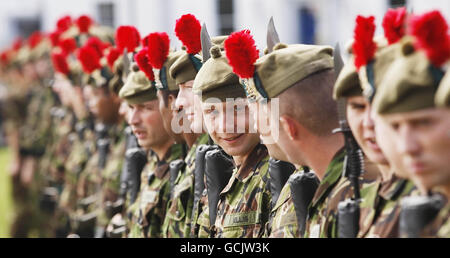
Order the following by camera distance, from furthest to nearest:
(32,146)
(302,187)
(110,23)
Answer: (110,23)
(32,146)
(302,187)

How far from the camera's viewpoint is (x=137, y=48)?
6.85m

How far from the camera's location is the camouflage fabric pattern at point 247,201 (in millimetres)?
4438

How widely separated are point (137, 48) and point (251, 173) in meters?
2.57

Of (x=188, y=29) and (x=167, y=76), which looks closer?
(x=188, y=29)

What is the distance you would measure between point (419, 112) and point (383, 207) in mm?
629

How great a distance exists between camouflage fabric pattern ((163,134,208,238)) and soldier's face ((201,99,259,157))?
2.47 feet

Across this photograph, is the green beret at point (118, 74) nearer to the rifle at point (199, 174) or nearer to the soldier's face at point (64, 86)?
the rifle at point (199, 174)

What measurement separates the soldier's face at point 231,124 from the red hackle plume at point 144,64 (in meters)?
1.31

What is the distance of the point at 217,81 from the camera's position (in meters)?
4.54

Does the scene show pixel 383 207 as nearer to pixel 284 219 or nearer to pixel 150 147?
pixel 284 219

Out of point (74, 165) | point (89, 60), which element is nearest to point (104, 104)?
point (89, 60)

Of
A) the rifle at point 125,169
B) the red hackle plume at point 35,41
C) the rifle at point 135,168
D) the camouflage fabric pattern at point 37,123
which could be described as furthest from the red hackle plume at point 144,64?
the red hackle plume at point 35,41
